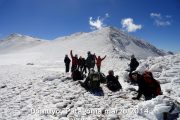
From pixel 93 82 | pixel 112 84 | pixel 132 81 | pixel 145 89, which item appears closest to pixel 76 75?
pixel 93 82

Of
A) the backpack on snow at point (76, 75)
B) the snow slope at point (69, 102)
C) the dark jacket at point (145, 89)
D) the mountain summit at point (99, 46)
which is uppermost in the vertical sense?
A: the mountain summit at point (99, 46)

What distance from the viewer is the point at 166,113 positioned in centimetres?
870

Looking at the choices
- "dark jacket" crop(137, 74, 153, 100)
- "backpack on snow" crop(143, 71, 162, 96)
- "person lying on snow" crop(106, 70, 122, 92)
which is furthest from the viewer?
"person lying on snow" crop(106, 70, 122, 92)

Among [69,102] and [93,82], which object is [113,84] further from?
[69,102]

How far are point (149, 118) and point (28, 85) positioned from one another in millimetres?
9366

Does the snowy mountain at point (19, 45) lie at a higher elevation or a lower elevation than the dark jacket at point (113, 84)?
higher

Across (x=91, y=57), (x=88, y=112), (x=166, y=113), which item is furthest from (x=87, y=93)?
(x=91, y=57)

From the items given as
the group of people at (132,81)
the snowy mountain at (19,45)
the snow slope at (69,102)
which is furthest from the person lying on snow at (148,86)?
the snowy mountain at (19,45)

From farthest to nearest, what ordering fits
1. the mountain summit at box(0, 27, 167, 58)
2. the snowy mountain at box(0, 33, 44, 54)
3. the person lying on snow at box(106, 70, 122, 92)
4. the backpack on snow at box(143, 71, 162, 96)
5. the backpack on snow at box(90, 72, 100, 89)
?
the snowy mountain at box(0, 33, 44, 54) → the mountain summit at box(0, 27, 167, 58) → the person lying on snow at box(106, 70, 122, 92) → the backpack on snow at box(90, 72, 100, 89) → the backpack on snow at box(143, 71, 162, 96)

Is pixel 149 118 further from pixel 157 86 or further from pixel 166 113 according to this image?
pixel 157 86

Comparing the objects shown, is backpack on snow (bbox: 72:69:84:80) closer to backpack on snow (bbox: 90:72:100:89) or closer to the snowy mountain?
backpack on snow (bbox: 90:72:100:89)

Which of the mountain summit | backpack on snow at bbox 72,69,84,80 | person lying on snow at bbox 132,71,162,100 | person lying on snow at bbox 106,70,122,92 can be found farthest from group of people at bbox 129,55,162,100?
the mountain summit

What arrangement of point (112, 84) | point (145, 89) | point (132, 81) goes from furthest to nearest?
point (132, 81)
point (112, 84)
point (145, 89)

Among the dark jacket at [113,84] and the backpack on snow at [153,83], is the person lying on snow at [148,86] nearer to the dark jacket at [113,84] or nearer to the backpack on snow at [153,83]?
the backpack on snow at [153,83]
